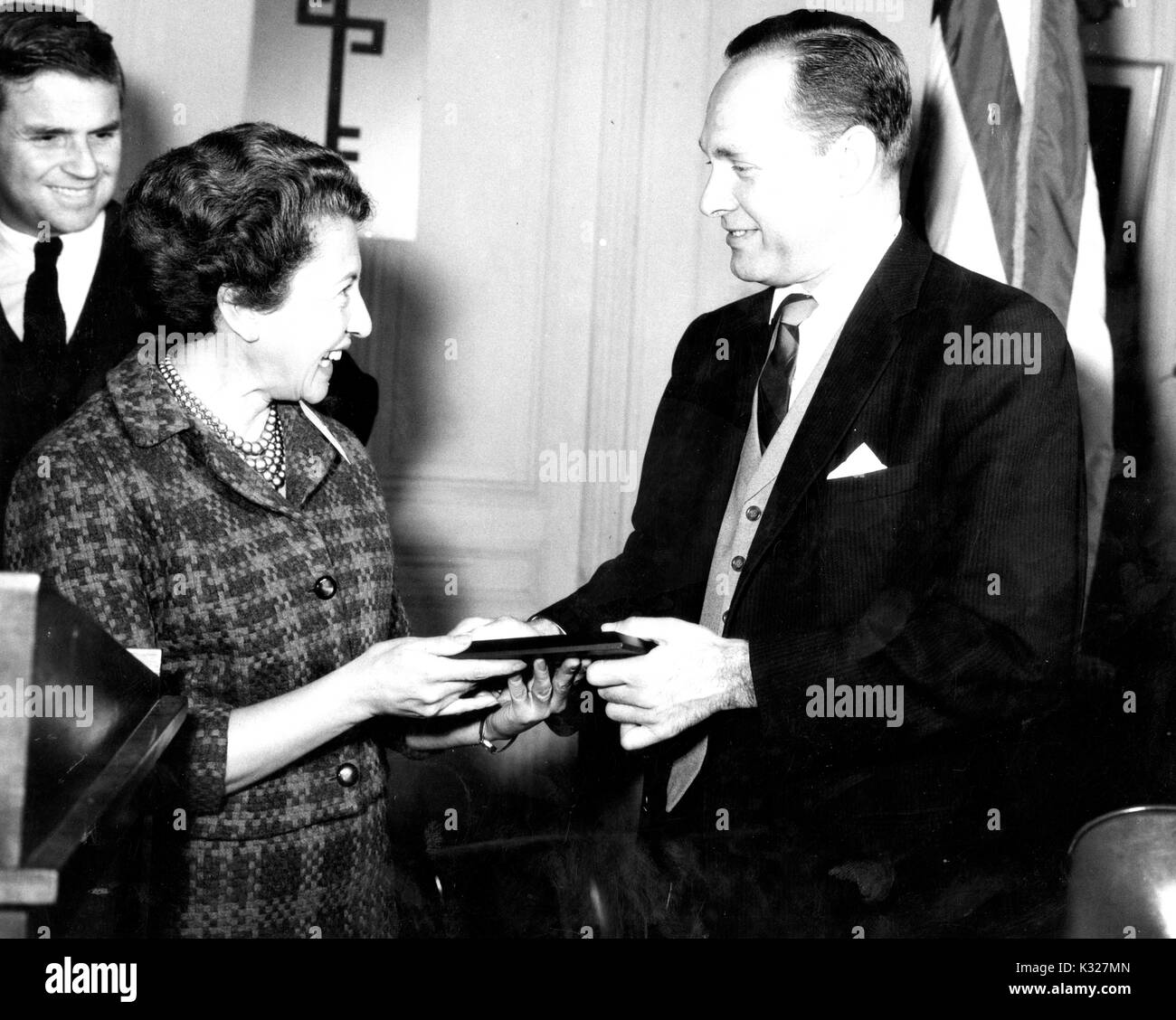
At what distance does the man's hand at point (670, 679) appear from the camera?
2.01m

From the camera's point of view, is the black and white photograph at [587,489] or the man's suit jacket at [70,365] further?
the man's suit jacket at [70,365]

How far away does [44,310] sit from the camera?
2.37 meters

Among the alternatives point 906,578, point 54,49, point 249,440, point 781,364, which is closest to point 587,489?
point 781,364

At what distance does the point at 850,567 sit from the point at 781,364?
0.41 m

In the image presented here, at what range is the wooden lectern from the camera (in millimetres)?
1055

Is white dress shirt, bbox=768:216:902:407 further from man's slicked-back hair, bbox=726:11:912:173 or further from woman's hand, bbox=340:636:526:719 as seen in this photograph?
woman's hand, bbox=340:636:526:719

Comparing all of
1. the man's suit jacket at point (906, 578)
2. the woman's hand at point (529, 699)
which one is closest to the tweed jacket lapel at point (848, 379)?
the man's suit jacket at point (906, 578)

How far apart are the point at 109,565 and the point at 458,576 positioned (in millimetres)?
1143

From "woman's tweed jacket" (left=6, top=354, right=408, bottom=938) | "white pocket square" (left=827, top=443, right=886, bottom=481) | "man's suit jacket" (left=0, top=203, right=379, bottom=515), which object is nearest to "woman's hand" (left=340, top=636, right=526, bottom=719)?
"woman's tweed jacket" (left=6, top=354, right=408, bottom=938)

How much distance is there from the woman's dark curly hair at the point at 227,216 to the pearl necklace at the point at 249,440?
9 cm

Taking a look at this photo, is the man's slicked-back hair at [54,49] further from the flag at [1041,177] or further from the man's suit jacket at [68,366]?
the flag at [1041,177]

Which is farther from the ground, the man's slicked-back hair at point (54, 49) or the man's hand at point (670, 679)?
the man's slicked-back hair at point (54, 49)

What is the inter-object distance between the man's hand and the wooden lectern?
34.1 inches
